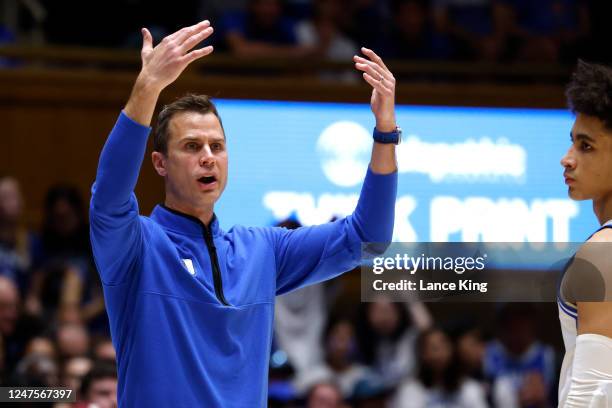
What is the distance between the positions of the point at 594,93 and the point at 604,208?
36 cm

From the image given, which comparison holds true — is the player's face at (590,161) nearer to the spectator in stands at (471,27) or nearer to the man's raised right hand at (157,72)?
the man's raised right hand at (157,72)

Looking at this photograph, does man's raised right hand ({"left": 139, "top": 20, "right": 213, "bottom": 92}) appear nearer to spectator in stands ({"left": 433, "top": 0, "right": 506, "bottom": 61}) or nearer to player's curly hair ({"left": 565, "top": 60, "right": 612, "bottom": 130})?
player's curly hair ({"left": 565, "top": 60, "right": 612, "bottom": 130})

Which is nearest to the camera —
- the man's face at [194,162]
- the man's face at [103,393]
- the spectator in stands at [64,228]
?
the man's face at [194,162]

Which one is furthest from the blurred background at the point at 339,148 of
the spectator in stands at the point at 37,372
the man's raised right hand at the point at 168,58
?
the man's raised right hand at the point at 168,58

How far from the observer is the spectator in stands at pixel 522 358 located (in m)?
7.11

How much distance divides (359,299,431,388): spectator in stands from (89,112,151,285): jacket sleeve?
13.5ft

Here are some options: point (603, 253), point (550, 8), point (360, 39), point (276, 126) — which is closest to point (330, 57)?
point (360, 39)

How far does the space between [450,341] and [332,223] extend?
11.7 ft

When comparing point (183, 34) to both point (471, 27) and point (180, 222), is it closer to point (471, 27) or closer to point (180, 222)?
point (180, 222)

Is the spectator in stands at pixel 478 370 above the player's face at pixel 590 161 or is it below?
below

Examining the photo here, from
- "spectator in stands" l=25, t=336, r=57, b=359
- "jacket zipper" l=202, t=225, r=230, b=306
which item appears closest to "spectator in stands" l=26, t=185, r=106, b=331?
"spectator in stands" l=25, t=336, r=57, b=359

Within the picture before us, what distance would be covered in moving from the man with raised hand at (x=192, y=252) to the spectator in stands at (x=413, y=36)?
5.53m

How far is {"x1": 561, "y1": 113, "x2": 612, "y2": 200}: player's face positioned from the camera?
3254mm

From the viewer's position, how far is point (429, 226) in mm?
8180
